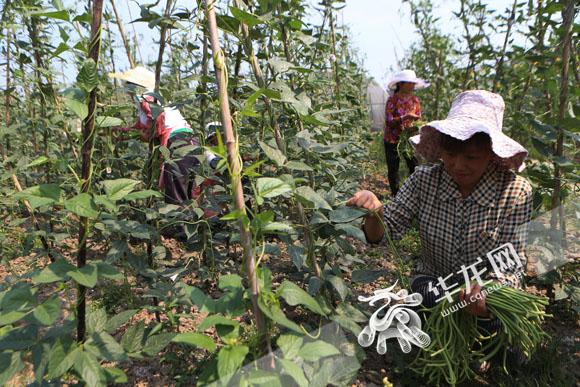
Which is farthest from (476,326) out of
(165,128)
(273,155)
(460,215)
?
(165,128)

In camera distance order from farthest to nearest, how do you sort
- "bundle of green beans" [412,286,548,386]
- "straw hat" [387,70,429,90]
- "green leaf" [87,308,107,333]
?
1. "straw hat" [387,70,429,90]
2. "bundle of green beans" [412,286,548,386]
3. "green leaf" [87,308,107,333]

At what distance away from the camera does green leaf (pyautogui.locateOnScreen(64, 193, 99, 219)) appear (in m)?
0.83

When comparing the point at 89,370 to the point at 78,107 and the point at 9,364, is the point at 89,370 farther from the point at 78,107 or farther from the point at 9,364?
the point at 78,107

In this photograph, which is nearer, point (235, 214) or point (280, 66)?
point (235, 214)

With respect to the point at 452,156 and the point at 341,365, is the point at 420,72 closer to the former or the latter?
the point at 452,156

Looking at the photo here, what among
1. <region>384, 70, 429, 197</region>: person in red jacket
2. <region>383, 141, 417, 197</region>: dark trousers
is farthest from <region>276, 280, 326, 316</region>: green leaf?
<region>383, 141, 417, 197</region>: dark trousers

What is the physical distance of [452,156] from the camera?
5.01 ft

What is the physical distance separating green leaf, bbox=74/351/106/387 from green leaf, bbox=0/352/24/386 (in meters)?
0.12

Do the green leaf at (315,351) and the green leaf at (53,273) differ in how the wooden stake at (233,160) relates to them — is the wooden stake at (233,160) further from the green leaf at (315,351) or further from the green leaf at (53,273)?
the green leaf at (53,273)

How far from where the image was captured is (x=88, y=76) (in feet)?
2.81

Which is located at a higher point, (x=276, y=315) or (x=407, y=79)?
(x=407, y=79)

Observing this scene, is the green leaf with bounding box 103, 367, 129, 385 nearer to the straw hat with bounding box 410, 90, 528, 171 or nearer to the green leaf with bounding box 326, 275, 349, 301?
the green leaf with bounding box 326, 275, 349, 301

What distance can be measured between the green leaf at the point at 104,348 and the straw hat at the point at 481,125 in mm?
1196

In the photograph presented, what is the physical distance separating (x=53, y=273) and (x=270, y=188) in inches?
19.9
